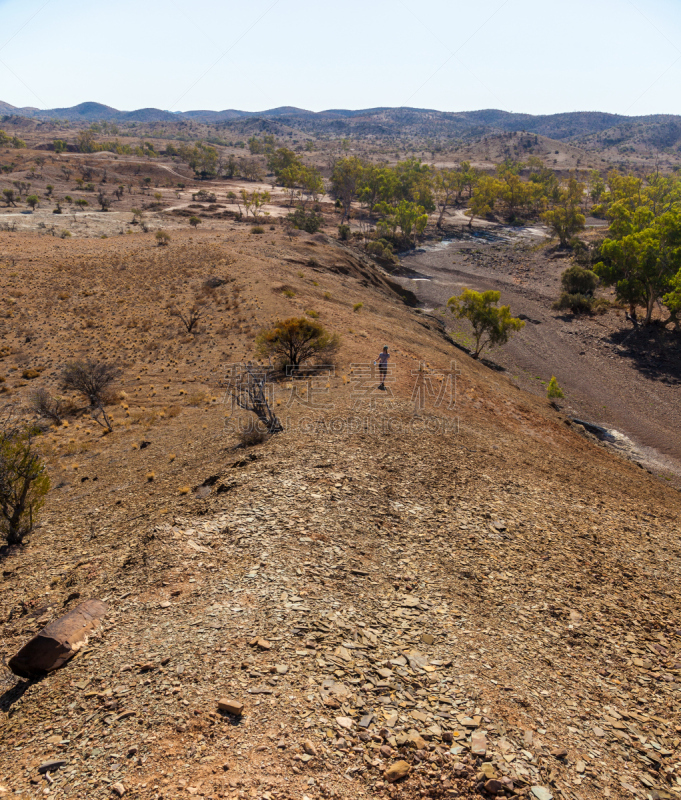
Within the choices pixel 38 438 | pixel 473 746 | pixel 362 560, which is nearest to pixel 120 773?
pixel 473 746

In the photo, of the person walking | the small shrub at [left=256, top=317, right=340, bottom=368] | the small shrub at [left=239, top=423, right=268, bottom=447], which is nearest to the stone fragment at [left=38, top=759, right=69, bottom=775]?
the small shrub at [left=239, top=423, right=268, bottom=447]

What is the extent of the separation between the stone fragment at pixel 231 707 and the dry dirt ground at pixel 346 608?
0.23ft

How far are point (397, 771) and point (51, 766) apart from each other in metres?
4.45

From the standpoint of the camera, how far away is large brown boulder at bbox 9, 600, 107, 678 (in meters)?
7.04

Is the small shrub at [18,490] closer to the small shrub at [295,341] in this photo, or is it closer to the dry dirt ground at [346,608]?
the dry dirt ground at [346,608]

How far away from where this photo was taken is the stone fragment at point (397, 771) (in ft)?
18.2

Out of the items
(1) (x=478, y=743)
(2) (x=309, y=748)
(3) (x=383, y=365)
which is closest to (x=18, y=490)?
(2) (x=309, y=748)

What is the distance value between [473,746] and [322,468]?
312 inches

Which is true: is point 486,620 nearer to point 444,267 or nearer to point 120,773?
point 120,773

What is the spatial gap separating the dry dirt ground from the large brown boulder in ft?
0.76

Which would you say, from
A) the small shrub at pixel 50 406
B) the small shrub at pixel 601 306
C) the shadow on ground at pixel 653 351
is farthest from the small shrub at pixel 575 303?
the small shrub at pixel 50 406

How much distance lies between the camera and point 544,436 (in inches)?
816

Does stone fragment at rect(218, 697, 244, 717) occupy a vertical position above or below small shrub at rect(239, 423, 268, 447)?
below

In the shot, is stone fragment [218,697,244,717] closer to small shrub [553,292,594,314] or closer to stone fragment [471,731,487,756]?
stone fragment [471,731,487,756]
